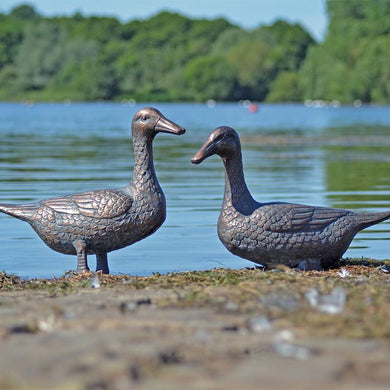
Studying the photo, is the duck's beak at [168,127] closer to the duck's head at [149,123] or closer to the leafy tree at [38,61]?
the duck's head at [149,123]

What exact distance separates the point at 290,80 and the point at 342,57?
2893 cm

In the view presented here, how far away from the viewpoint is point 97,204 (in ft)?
30.5

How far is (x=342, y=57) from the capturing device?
120438 mm

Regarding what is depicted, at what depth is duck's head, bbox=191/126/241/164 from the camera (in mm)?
9578

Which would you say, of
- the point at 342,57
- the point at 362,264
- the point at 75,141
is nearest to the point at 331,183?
the point at 362,264

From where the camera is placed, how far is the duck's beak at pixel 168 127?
31.5 feet

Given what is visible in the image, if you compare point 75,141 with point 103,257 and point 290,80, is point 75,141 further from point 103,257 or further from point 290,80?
point 290,80

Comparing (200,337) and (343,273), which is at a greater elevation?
(200,337)

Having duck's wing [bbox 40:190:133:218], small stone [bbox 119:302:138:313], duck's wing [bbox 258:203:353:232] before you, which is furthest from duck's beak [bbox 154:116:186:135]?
small stone [bbox 119:302:138:313]

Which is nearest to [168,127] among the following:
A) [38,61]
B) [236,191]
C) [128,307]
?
[236,191]

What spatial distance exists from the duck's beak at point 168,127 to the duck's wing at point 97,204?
2.62 feet

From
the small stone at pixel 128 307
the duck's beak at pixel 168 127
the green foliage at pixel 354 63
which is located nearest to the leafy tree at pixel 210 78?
the green foliage at pixel 354 63

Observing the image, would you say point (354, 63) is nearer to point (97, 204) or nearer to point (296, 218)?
point (296, 218)

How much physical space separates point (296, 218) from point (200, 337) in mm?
4052
